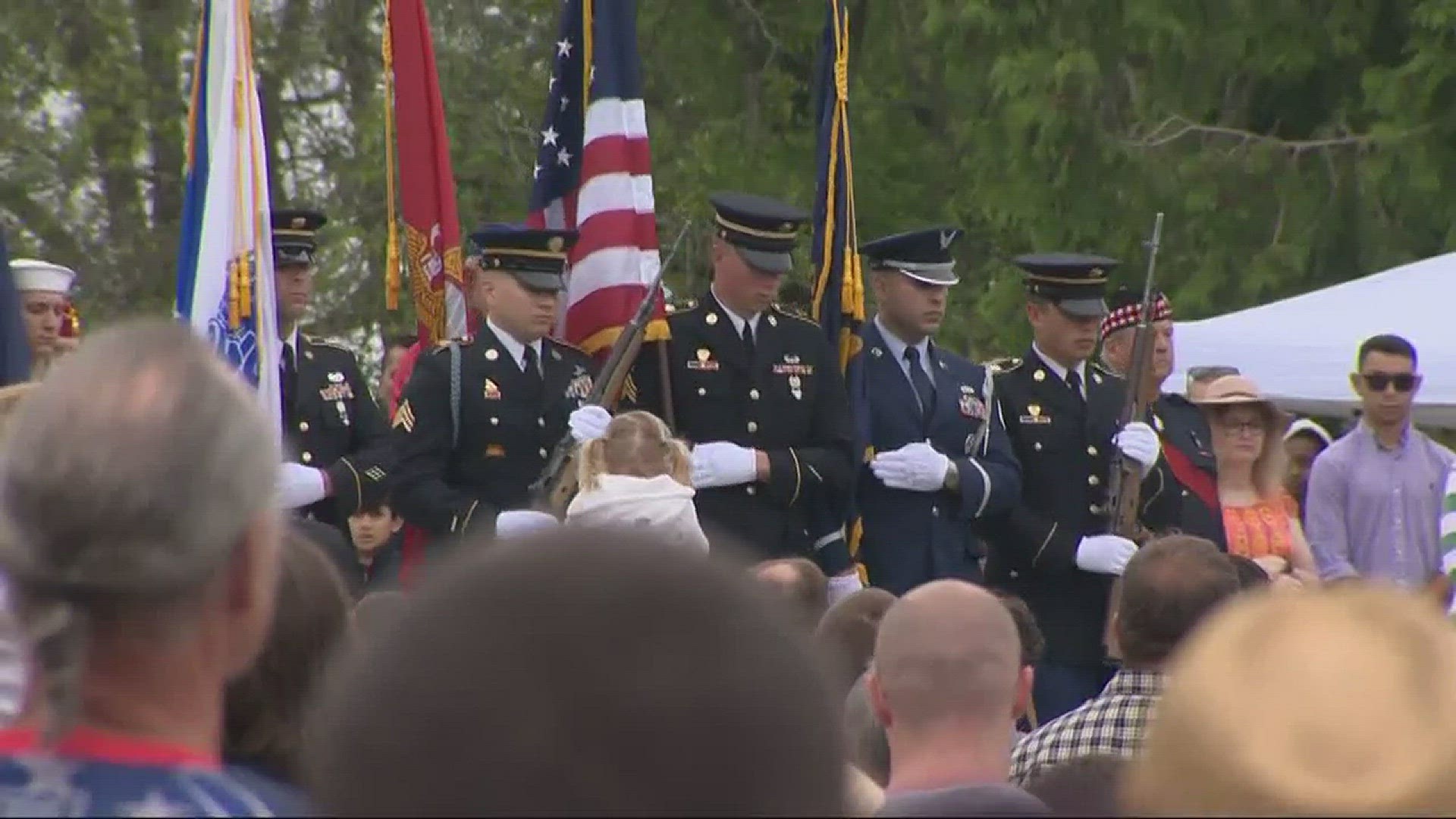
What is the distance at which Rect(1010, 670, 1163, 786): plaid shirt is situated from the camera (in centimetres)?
486

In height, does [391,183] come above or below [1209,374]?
above

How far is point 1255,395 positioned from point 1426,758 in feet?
24.0

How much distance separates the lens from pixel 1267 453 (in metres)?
9.04

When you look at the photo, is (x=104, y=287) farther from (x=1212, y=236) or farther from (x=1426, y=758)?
(x=1426, y=758)

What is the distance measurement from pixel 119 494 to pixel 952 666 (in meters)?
1.73

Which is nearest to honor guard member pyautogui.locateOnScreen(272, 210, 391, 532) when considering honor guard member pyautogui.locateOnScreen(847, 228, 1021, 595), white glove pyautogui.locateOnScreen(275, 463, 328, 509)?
white glove pyautogui.locateOnScreen(275, 463, 328, 509)

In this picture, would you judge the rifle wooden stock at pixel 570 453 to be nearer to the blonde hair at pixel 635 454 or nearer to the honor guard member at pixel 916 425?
the blonde hair at pixel 635 454

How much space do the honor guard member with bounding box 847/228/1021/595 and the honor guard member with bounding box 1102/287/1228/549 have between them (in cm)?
71

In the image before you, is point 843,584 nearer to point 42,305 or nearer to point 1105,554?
point 1105,554

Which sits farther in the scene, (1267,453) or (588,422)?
(1267,453)

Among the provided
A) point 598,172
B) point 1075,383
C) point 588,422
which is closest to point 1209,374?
point 1075,383

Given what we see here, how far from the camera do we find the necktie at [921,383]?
8648 millimetres

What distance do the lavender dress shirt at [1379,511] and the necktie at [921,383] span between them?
5.59 ft

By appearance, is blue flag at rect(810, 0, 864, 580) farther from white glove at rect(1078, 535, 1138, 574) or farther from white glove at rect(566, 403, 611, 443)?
white glove at rect(566, 403, 611, 443)
